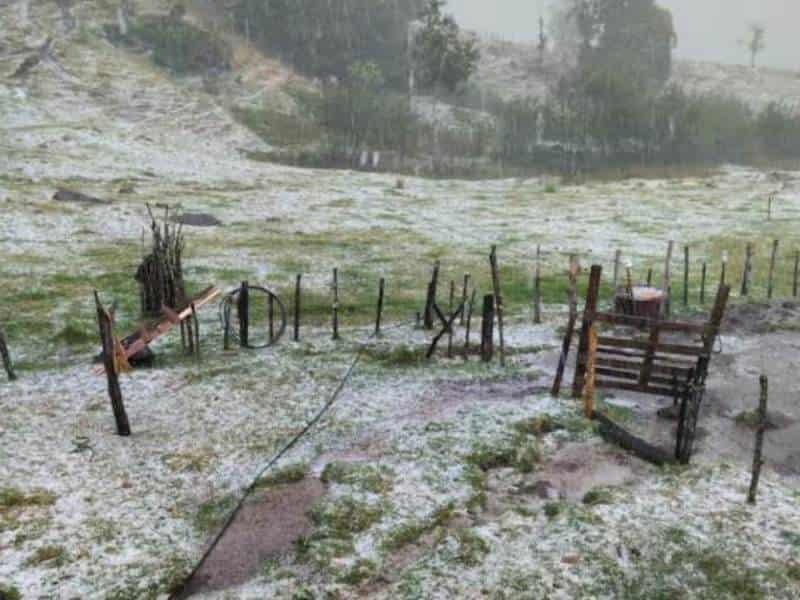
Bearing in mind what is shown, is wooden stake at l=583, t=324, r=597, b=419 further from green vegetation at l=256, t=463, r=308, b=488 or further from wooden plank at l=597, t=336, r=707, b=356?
green vegetation at l=256, t=463, r=308, b=488

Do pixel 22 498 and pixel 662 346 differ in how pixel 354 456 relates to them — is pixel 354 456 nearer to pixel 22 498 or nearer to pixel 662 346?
pixel 22 498

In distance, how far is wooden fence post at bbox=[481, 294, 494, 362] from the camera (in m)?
16.0

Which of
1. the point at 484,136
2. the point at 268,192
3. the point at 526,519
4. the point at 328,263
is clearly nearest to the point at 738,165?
the point at 484,136

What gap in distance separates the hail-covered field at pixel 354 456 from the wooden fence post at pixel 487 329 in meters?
0.48

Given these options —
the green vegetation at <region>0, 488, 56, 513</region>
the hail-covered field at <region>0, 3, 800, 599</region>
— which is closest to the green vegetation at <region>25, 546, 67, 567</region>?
the hail-covered field at <region>0, 3, 800, 599</region>

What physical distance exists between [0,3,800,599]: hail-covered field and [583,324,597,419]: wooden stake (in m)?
0.50

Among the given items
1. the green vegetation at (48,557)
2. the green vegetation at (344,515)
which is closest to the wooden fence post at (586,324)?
the green vegetation at (344,515)

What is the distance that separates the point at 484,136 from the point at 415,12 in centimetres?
4330

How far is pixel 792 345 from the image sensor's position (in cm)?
1794

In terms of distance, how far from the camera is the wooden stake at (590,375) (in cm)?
1311

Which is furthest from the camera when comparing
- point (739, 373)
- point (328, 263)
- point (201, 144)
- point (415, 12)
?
point (415, 12)

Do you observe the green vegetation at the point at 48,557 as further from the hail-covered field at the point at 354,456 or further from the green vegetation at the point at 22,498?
the green vegetation at the point at 22,498

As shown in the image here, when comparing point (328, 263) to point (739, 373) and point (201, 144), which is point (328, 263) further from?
point (201, 144)

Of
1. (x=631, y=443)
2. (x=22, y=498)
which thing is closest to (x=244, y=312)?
(x=22, y=498)
